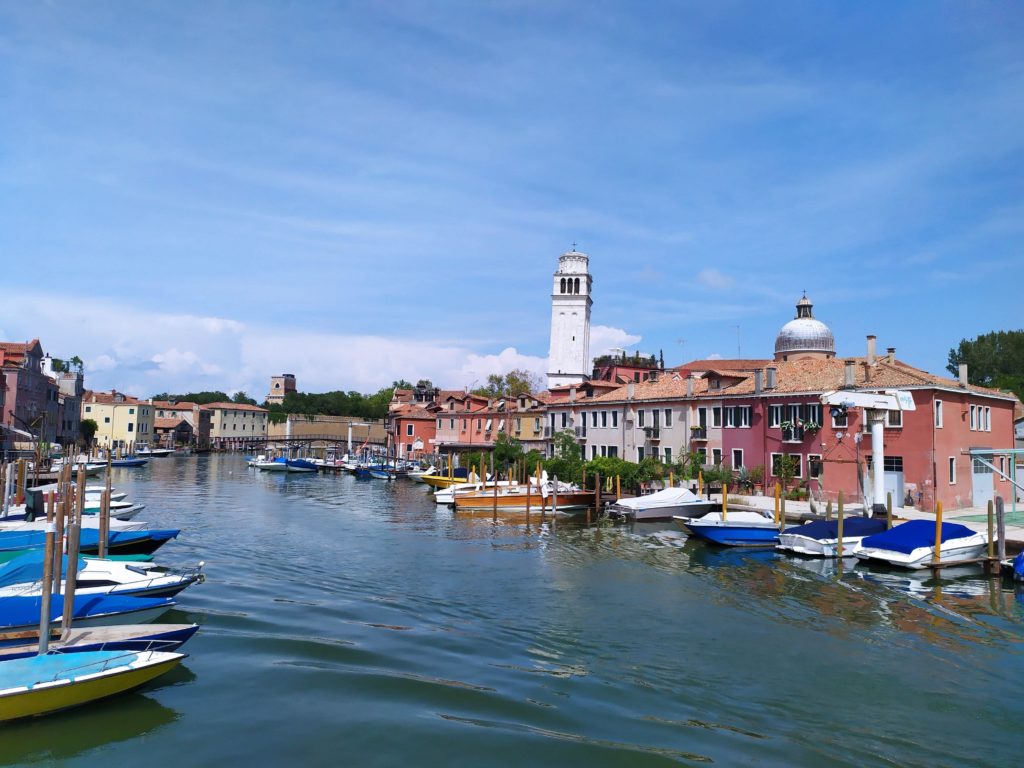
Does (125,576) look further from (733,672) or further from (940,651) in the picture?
(940,651)

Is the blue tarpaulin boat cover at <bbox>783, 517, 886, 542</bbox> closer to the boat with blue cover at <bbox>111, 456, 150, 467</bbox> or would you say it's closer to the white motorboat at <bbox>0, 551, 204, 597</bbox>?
the white motorboat at <bbox>0, 551, 204, 597</bbox>

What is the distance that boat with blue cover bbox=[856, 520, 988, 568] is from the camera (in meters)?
22.8

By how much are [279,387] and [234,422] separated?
27820 mm

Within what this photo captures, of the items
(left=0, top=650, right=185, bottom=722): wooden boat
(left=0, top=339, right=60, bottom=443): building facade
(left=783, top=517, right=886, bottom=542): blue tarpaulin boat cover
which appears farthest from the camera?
(left=0, top=339, right=60, bottom=443): building facade

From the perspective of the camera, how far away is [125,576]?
15977 millimetres

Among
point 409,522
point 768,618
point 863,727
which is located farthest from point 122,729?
point 409,522

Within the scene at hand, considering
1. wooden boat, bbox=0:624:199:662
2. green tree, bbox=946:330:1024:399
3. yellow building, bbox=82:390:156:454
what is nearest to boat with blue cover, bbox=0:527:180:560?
wooden boat, bbox=0:624:199:662

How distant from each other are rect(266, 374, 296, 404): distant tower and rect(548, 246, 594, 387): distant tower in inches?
3480

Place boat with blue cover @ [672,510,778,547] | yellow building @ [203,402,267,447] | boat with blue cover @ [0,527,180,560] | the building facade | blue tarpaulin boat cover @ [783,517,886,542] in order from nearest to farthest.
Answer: boat with blue cover @ [0,527,180,560] → blue tarpaulin boat cover @ [783,517,886,542] → boat with blue cover @ [672,510,778,547] → the building facade → yellow building @ [203,402,267,447]

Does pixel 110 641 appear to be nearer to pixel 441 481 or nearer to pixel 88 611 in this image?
pixel 88 611

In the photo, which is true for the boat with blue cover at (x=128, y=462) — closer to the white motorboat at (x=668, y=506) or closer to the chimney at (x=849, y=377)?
the white motorboat at (x=668, y=506)

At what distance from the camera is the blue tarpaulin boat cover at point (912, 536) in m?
23.0

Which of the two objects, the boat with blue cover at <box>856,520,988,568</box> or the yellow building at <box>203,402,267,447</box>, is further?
the yellow building at <box>203,402,267,447</box>

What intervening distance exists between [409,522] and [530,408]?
2954cm
